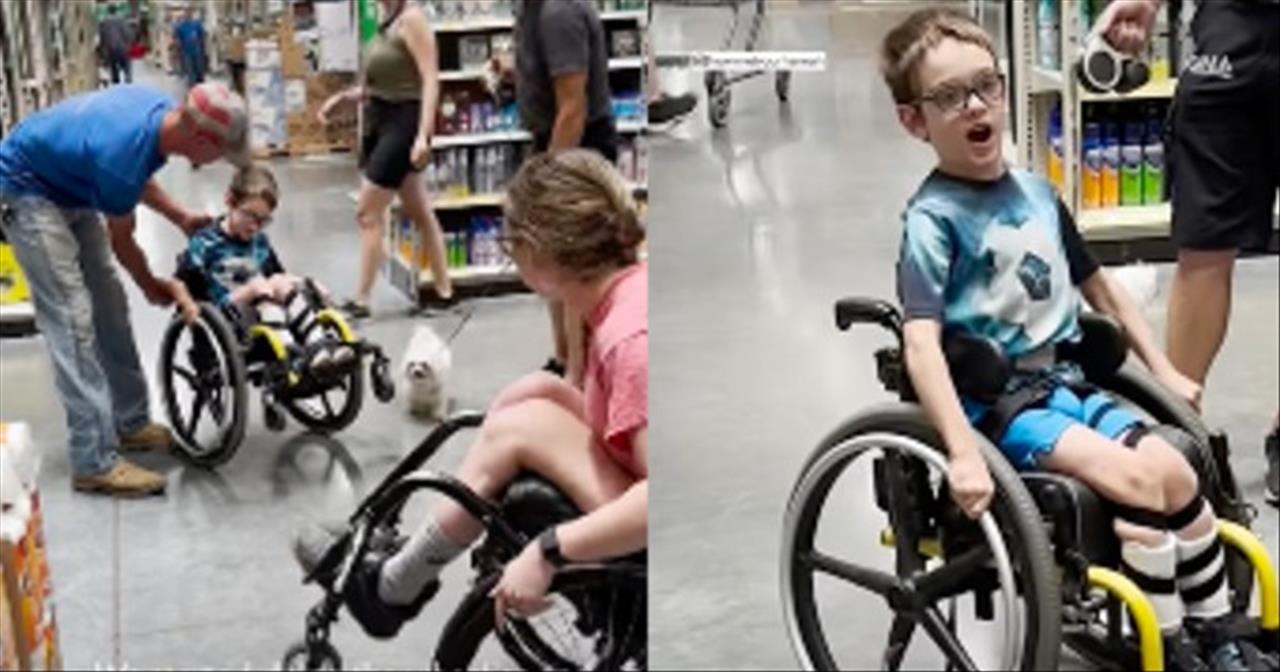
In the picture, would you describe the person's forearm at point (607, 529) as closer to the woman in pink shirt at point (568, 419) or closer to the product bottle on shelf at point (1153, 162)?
the woman in pink shirt at point (568, 419)

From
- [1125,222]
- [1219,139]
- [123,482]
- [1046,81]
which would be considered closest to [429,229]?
[123,482]

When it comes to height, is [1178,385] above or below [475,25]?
below

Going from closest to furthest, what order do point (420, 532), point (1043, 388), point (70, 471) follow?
point (420, 532)
point (70, 471)
point (1043, 388)

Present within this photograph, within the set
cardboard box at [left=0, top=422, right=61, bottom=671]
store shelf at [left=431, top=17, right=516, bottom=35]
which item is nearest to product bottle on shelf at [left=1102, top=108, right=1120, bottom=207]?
store shelf at [left=431, top=17, right=516, bottom=35]

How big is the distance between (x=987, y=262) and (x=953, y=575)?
0.24 meters

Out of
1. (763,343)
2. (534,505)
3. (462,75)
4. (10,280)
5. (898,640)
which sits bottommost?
(898,640)

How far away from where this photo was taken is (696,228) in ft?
6.43

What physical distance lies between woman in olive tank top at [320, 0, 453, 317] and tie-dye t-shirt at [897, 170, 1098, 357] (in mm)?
347

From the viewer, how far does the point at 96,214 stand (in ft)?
3.47

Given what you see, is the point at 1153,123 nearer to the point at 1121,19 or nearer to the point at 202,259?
the point at 1121,19

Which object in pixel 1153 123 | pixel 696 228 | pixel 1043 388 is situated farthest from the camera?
pixel 1153 123

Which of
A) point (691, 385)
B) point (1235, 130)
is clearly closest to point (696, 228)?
point (691, 385)

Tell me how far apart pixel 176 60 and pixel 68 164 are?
0.27 feet

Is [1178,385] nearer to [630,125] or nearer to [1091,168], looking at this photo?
[630,125]
